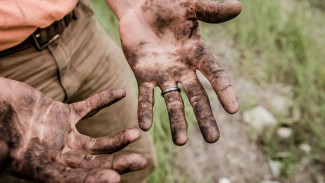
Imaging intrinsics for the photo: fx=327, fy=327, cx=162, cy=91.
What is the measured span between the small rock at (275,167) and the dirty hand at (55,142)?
144cm

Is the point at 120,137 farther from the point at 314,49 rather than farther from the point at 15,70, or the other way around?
the point at 314,49

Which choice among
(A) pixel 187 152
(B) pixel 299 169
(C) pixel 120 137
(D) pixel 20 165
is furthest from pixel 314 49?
(D) pixel 20 165

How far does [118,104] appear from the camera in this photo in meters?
1.50

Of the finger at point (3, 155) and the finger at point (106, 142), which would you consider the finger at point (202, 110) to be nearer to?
the finger at point (106, 142)

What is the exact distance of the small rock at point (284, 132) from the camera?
7.41ft

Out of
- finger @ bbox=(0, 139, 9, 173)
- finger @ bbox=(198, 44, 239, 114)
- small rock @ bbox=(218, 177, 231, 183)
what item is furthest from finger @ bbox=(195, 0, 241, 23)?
small rock @ bbox=(218, 177, 231, 183)

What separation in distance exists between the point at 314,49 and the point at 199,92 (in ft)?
6.46

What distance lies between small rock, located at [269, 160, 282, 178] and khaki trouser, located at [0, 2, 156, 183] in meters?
0.90

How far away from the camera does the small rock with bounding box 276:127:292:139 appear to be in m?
2.26

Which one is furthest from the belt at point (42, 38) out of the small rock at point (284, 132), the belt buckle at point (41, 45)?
the small rock at point (284, 132)

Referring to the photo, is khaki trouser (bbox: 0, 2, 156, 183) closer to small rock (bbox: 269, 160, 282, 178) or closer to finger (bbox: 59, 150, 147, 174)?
finger (bbox: 59, 150, 147, 174)

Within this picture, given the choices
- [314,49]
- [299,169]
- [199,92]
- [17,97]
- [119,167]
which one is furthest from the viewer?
[314,49]

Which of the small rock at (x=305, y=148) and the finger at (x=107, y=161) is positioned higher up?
the finger at (x=107, y=161)

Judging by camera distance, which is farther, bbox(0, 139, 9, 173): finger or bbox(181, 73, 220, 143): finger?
bbox(181, 73, 220, 143): finger
